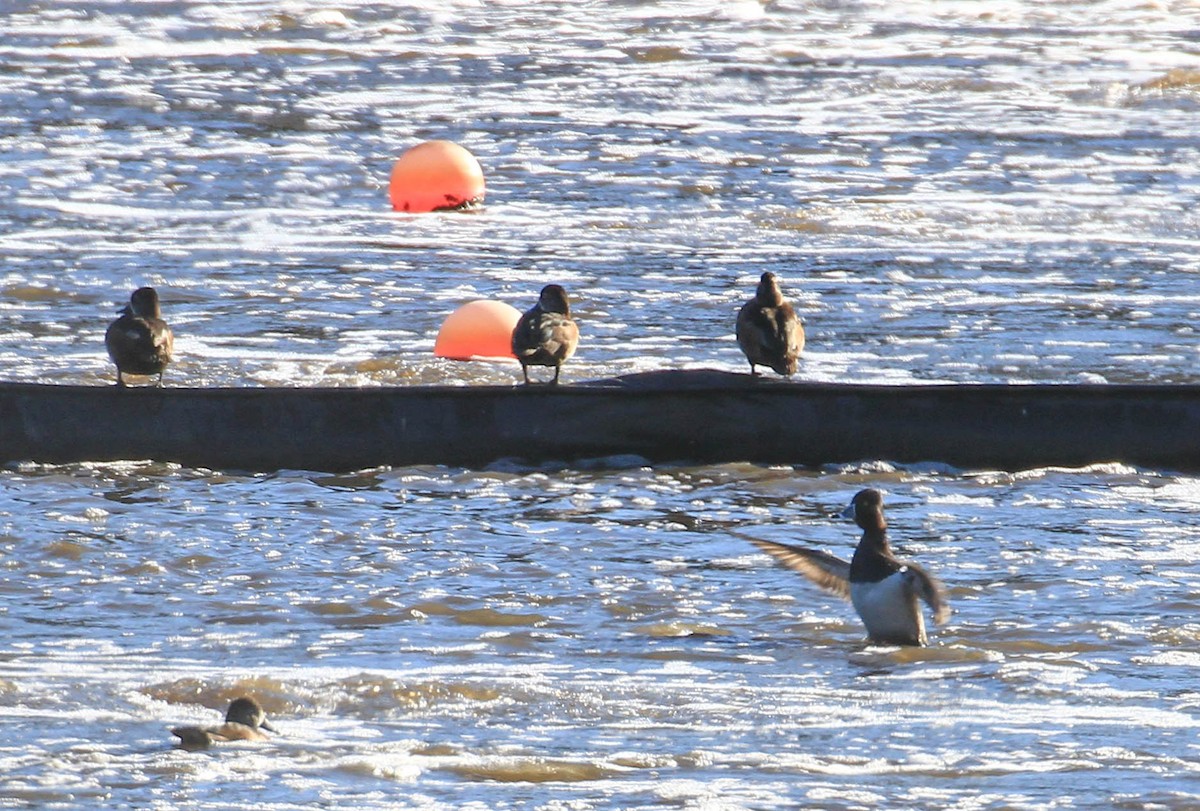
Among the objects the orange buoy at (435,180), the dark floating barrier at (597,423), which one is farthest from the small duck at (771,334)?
the orange buoy at (435,180)

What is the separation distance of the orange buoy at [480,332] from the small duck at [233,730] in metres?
5.64

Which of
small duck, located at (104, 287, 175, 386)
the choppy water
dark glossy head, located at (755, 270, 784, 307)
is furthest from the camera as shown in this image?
dark glossy head, located at (755, 270, 784, 307)

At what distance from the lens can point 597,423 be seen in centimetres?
1041

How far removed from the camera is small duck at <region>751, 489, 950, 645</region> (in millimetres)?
7746

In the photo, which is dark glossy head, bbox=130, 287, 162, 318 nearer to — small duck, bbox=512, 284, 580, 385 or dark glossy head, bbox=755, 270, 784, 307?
small duck, bbox=512, 284, 580, 385

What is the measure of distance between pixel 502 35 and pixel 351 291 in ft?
55.5

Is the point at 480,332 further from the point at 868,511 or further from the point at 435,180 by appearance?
the point at 435,180

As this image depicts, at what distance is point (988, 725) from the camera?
6.95 m

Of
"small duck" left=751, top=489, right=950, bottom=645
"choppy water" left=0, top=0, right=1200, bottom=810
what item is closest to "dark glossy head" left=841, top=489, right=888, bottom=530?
"small duck" left=751, top=489, right=950, bottom=645

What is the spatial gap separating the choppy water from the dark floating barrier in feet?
0.44

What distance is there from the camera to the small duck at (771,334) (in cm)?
1092

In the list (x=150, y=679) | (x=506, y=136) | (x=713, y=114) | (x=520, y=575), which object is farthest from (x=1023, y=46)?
(x=150, y=679)

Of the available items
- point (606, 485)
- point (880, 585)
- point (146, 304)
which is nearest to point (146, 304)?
point (146, 304)

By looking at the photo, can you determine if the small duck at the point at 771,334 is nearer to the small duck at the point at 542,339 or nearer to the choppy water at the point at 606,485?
the choppy water at the point at 606,485
